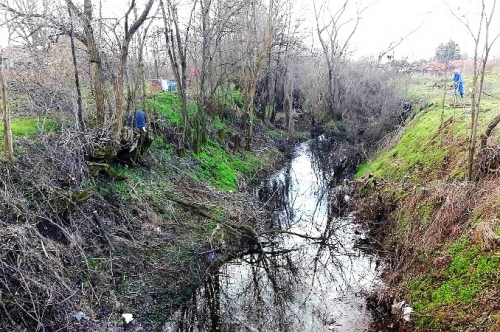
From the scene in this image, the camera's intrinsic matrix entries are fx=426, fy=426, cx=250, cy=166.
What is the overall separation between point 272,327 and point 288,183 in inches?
392

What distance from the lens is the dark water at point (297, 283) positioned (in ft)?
23.9

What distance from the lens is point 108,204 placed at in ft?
30.3

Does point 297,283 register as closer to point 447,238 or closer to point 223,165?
point 447,238

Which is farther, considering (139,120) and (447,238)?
(139,120)

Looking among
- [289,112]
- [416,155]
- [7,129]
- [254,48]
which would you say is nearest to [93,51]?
[7,129]

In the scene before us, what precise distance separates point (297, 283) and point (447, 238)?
295cm

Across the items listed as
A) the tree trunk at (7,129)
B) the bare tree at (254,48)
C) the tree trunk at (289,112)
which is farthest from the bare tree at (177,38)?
the tree trunk at (289,112)

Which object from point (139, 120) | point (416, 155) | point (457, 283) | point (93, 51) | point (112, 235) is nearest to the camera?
point (457, 283)

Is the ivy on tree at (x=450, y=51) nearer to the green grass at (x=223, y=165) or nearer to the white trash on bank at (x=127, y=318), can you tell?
the green grass at (x=223, y=165)

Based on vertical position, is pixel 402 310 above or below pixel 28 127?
below

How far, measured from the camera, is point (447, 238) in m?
7.61

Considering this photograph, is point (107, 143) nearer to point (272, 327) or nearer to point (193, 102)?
point (272, 327)

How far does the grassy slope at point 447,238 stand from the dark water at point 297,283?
3.08 ft

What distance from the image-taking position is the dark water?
7.28 metres
